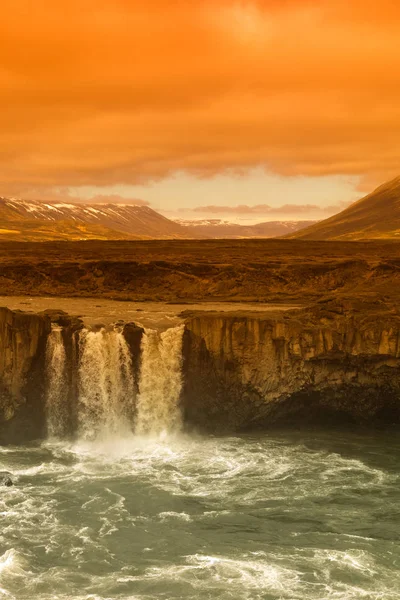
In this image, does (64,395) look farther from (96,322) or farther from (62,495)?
(62,495)

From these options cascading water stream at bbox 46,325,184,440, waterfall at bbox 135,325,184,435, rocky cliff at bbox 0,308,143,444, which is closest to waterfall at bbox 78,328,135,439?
cascading water stream at bbox 46,325,184,440

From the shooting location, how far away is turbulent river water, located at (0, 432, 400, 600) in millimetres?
30219

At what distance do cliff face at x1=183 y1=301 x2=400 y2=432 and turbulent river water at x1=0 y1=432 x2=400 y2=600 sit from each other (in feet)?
6.31

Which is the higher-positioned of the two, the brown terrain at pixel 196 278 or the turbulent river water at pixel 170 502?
the brown terrain at pixel 196 278

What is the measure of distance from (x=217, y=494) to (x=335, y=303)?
21069mm

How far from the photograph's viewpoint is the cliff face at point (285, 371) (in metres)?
50.5

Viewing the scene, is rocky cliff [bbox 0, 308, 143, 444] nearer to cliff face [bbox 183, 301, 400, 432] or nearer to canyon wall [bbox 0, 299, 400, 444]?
canyon wall [bbox 0, 299, 400, 444]

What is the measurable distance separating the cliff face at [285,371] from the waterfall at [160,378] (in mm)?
685

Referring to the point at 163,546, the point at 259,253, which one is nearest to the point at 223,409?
the point at 163,546

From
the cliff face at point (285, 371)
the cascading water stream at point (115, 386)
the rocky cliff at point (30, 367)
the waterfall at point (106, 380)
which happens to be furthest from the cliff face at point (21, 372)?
the cliff face at point (285, 371)

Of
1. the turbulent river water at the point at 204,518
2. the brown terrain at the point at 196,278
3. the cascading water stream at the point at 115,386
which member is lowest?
the turbulent river water at the point at 204,518

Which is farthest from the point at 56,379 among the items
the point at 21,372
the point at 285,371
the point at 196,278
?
the point at 196,278

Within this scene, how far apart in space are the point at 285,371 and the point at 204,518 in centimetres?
1591

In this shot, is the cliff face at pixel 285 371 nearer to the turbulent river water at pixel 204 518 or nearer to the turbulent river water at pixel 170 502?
the turbulent river water at pixel 170 502
